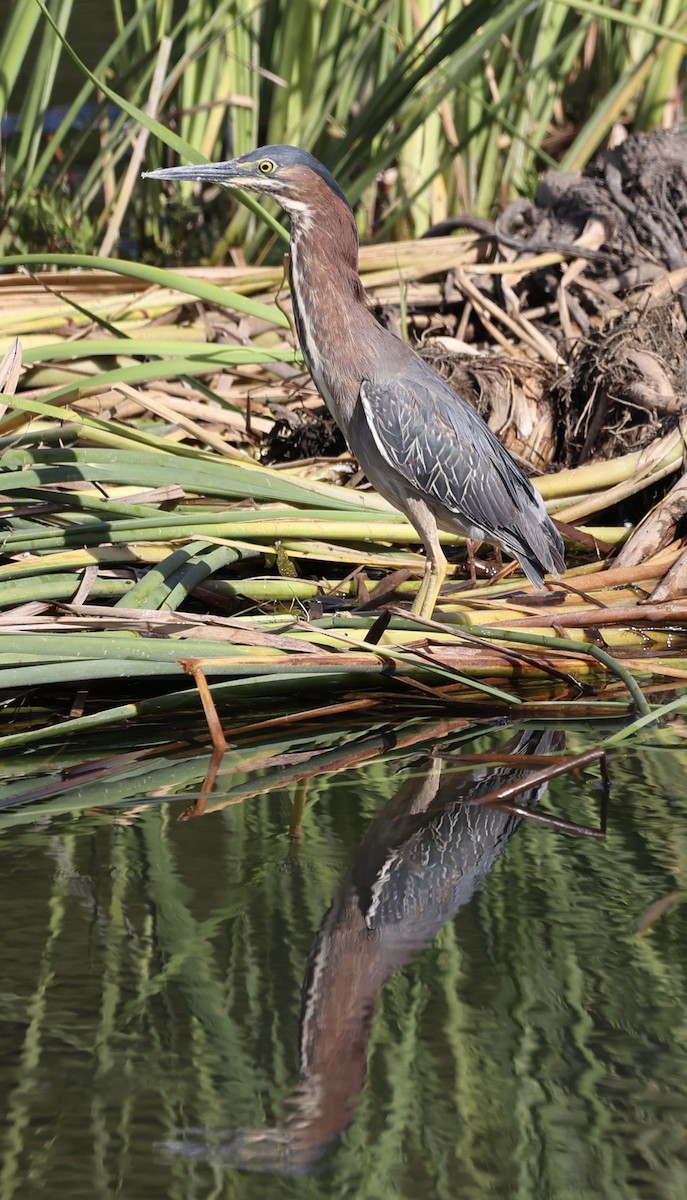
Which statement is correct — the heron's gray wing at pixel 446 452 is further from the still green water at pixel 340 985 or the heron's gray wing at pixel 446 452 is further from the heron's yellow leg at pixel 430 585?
the still green water at pixel 340 985

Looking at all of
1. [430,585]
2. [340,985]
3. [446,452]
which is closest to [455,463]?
[446,452]

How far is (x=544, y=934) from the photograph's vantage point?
202cm

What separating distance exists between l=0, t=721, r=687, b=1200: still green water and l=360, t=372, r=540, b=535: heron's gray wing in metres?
1.09

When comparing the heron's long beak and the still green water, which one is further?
the heron's long beak

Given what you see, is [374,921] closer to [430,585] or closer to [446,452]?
[430,585]

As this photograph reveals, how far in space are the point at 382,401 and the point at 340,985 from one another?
2.02 m

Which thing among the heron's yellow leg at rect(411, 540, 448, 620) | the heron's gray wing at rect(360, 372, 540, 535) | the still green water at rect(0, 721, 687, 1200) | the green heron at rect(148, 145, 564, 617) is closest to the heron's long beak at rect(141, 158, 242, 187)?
the green heron at rect(148, 145, 564, 617)

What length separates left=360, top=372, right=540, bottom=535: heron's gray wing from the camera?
139 inches

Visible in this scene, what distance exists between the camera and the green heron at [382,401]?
11.5 feet

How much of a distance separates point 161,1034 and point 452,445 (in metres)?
2.28

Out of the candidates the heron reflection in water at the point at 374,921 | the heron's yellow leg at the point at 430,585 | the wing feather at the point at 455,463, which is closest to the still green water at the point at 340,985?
the heron reflection in water at the point at 374,921

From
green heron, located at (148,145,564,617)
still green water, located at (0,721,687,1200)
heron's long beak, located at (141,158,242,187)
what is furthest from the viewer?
green heron, located at (148,145,564,617)

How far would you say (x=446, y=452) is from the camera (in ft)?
12.1

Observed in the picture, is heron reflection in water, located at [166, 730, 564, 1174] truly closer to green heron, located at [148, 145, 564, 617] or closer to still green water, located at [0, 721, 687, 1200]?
still green water, located at [0, 721, 687, 1200]
